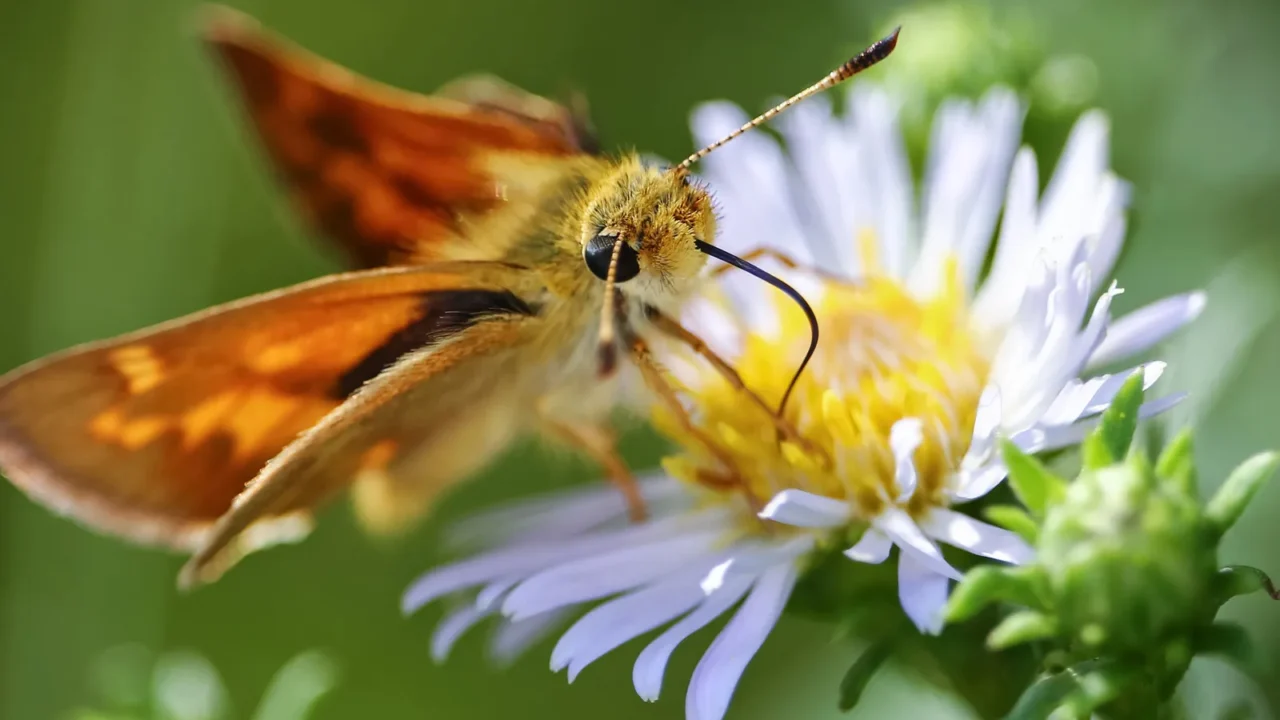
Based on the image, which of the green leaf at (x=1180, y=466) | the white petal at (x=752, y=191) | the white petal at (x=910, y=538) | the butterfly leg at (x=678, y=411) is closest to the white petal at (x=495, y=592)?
the butterfly leg at (x=678, y=411)

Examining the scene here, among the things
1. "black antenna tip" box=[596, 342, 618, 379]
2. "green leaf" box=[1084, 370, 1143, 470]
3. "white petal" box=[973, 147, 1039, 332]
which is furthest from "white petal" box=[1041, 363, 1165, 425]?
"black antenna tip" box=[596, 342, 618, 379]

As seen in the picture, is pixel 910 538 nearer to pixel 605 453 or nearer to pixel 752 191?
pixel 605 453

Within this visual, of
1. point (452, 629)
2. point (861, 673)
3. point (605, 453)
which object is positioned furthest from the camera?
point (605, 453)

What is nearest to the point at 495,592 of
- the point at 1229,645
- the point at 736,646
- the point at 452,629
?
the point at 452,629

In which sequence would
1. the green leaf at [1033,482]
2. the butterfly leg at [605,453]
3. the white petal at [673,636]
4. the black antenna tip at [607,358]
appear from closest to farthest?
the green leaf at [1033,482]
the white petal at [673,636]
the black antenna tip at [607,358]
the butterfly leg at [605,453]

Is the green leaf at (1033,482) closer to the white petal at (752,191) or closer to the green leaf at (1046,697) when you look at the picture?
the green leaf at (1046,697)
